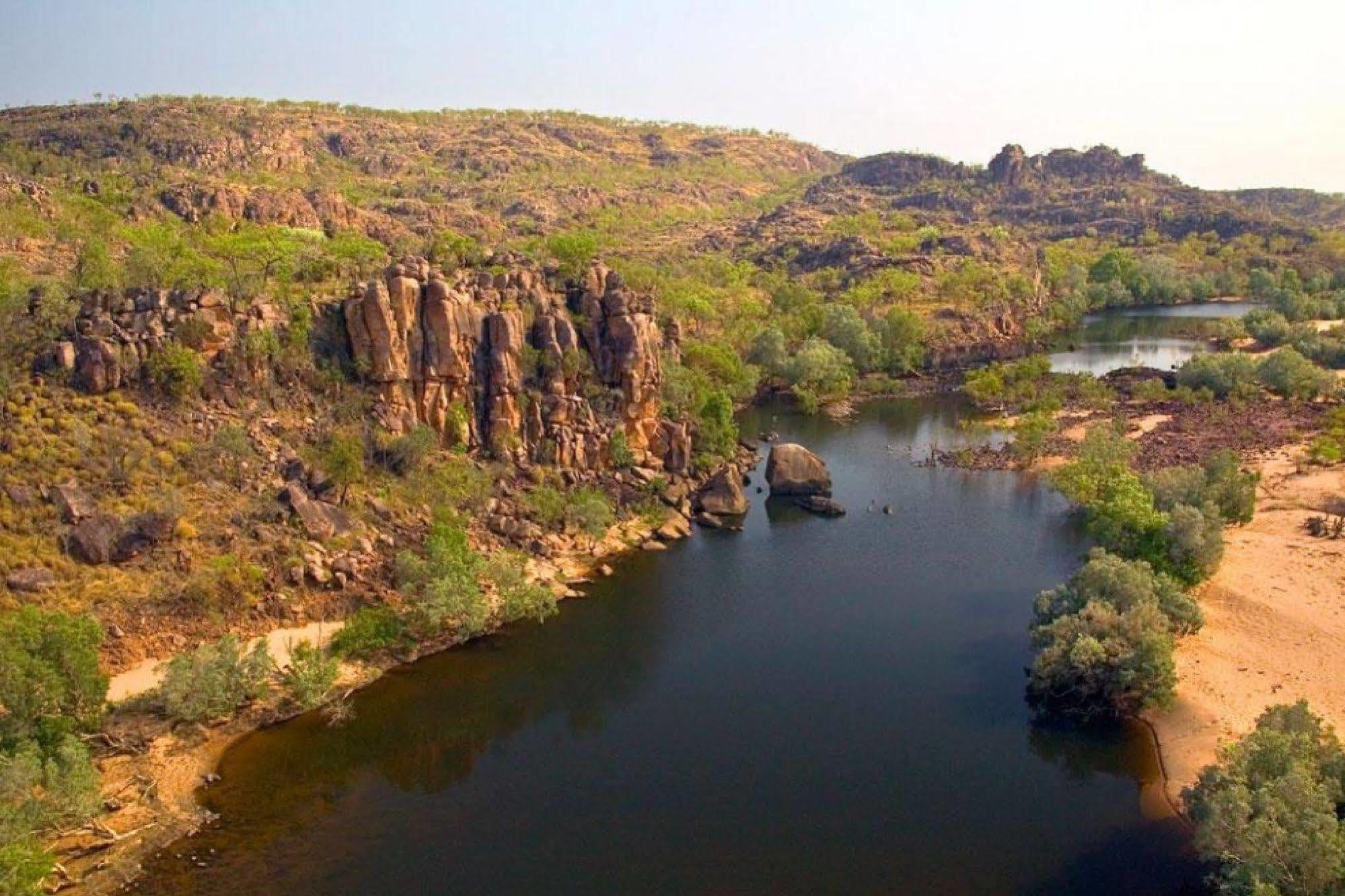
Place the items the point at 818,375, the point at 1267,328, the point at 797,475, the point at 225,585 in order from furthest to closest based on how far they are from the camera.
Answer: the point at 1267,328
the point at 818,375
the point at 797,475
the point at 225,585

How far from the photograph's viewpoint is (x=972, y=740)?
33188mm

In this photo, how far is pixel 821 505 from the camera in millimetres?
57938

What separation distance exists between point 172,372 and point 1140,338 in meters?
112

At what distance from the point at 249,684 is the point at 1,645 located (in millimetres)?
7545

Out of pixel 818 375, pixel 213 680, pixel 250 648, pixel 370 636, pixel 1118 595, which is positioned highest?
pixel 818 375

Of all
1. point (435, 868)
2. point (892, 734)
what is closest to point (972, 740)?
point (892, 734)

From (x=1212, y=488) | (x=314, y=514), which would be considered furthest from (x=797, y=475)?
(x=314, y=514)

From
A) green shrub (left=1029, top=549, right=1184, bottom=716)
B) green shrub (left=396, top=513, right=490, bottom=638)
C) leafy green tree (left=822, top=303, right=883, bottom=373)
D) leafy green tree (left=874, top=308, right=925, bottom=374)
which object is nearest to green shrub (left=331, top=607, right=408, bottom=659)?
green shrub (left=396, top=513, right=490, bottom=638)

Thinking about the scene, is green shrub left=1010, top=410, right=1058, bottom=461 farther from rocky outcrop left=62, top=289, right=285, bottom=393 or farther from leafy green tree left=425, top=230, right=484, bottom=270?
rocky outcrop left=62, top=289, right=285, bottom=393

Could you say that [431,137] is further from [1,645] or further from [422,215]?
[1,645]

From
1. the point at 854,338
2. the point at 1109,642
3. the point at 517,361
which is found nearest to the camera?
the point at 1109,642

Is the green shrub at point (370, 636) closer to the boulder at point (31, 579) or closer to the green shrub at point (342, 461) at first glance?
the green shrub at point (342, 461)

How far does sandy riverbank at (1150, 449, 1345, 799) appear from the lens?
3300 cm

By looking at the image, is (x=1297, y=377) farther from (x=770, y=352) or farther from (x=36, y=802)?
(x=36, y=802)
